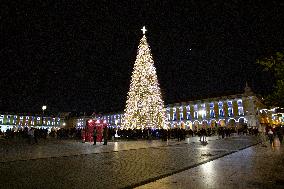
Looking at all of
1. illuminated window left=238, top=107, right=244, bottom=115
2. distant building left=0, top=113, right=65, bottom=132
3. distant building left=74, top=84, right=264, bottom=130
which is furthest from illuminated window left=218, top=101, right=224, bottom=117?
distant building left=0, top=113, right=65, bottom=132

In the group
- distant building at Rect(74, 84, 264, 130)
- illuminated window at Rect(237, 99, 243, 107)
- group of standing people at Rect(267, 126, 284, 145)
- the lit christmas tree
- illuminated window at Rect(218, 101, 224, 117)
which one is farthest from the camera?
illuminated window at Rect(218, 101, 224, 117)

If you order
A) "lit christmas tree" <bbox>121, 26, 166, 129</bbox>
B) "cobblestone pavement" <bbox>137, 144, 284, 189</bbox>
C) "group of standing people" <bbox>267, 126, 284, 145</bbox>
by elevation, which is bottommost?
"cobblestone pavement" <bbox>137, 144, 284, 189</bbox>

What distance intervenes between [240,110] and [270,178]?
252 ft

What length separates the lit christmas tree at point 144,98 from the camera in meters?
32.4

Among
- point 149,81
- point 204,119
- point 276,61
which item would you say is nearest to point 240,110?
point 204,119

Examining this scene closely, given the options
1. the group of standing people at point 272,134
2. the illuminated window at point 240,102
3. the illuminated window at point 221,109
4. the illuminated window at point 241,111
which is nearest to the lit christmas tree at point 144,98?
the group of standing people at point 272,134

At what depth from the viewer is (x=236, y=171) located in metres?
8.83

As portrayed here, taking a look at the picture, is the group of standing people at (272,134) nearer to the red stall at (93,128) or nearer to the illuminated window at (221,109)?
the red stall at (93,128)

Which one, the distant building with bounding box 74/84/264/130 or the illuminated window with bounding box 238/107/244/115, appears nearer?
the distant building with bounding box 74/84/264/130

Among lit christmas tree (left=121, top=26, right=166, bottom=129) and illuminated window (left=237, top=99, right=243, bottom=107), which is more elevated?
illuminated window (left=237, top=99, right=243, bottom=107)

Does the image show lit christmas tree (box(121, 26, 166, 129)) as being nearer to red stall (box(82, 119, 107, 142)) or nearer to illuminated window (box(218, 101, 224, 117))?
red stall (box(82, 119, 107, 142))

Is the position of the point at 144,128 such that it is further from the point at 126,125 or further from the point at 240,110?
the point at 240,110

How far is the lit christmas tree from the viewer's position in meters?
32.4

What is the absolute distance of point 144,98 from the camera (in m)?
32.4
